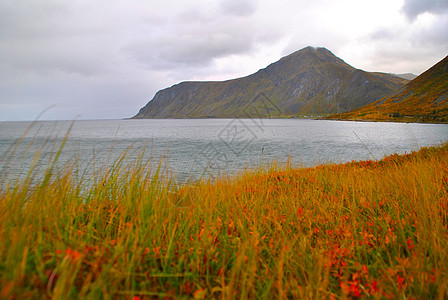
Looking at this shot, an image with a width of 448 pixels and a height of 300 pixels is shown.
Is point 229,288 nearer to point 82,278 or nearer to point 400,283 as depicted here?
point 82,278

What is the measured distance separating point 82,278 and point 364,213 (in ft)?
14.2

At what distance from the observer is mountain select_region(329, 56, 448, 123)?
98.8 metres

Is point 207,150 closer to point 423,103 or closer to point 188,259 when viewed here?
point 188,259

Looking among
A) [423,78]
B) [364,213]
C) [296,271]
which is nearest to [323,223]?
[364,213]

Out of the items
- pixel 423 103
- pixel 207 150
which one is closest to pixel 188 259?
pixel 207 150

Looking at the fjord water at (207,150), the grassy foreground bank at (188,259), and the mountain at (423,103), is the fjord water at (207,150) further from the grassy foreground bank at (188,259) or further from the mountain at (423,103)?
the mountain at (423,103)

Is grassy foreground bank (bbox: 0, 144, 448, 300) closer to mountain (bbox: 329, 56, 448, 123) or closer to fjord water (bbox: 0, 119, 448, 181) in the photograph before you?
fjord water (bbox: 0, 119, 448, 181)

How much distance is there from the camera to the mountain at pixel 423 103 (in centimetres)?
9881

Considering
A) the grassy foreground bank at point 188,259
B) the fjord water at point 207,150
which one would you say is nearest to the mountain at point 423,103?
the fjord water at point 207,150

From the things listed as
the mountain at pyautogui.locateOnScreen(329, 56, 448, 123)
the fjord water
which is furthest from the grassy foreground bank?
the mountain at pyautogui.locateOnScreen(329, 56, 448, 123)

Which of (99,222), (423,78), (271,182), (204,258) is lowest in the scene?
(271,182)

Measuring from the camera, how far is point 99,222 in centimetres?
306

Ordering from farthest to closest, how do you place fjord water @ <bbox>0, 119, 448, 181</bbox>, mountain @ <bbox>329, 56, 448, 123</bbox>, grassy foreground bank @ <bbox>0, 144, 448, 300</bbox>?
mountain @ <bbox>329, 56, 448, 123</bbox>
fjord water @ <bbox>0, 119, 448, 181</bbox>
grassy foreground bank @ <bbox>0, 144, 448, 300</bbox>

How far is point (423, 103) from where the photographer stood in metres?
114
